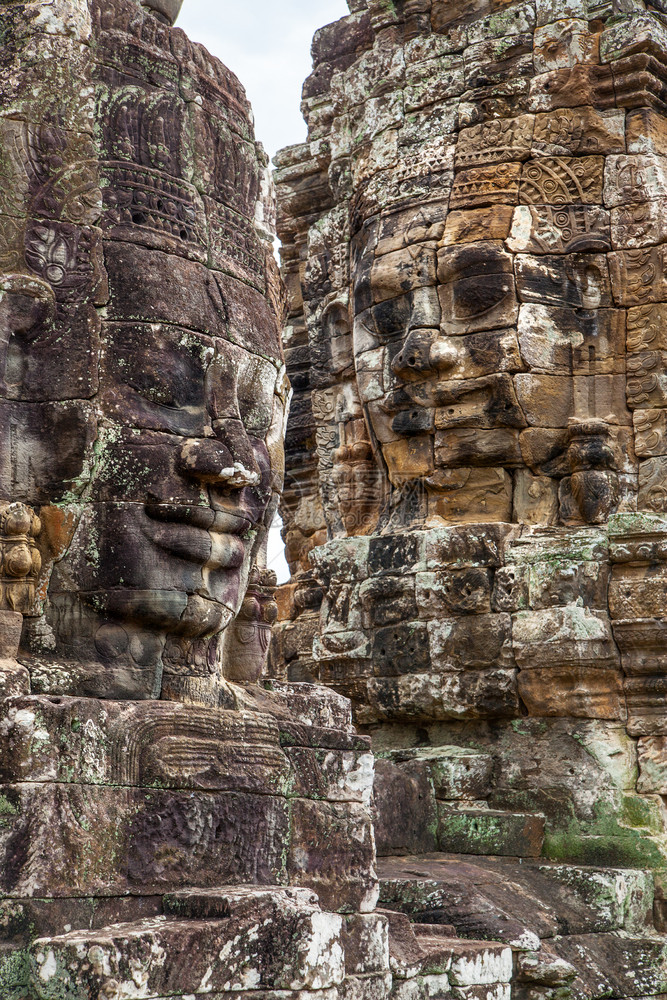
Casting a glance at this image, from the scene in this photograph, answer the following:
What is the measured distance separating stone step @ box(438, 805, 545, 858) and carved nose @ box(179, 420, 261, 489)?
3502mm

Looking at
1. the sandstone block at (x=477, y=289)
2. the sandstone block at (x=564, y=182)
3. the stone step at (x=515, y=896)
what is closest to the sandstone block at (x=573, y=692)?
the stone step at (x=515, y=896)

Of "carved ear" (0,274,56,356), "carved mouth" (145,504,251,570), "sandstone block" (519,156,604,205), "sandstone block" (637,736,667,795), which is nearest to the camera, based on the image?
"carved ear" (0,274,56,356)

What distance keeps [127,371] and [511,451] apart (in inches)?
167

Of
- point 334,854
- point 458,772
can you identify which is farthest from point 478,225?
point 334,854

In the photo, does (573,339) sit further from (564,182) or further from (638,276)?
(564,182)

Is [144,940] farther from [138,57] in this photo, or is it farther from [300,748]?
[138,57]

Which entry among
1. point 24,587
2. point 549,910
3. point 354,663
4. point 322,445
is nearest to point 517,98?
point 322,445

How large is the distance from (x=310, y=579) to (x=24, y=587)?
6.39 metres

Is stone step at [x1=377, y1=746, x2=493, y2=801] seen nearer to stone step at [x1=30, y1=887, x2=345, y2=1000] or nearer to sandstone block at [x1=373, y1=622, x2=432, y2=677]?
sandstone block at [x1=373, y1=622, x2=432, y2=677]

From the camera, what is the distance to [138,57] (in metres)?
5.58

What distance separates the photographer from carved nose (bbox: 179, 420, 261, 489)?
208 inches

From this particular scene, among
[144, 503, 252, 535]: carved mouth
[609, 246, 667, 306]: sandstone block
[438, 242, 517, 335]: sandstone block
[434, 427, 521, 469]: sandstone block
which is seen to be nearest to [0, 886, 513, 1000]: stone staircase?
[144, 503, 252, 535]: carved mouth

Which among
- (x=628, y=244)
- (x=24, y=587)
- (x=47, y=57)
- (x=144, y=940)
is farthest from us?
(x=628, y=244)

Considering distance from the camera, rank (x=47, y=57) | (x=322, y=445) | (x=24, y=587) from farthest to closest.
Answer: (x=322, y=445), (x=47, y=57), (x=24, y=587)
